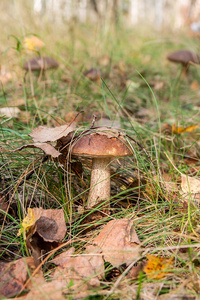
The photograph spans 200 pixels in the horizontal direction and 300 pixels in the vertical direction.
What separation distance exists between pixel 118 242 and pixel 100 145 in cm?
45

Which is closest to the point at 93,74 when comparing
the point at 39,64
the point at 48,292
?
the point at 39,64

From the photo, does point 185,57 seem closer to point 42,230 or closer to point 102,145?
point 102,145

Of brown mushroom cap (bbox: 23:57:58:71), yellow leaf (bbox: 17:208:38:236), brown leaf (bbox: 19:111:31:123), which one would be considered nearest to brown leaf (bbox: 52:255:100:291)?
yellow leaf (bbox: 17:208:38:236)

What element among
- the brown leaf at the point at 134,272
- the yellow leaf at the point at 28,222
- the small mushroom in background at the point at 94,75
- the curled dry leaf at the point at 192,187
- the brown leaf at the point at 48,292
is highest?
the small mushroom in background at the point at 94,75

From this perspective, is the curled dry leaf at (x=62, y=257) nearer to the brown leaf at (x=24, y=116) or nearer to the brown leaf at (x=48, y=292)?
the brown leaf at (x=48, y=292)

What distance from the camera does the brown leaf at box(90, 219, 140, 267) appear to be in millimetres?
1095

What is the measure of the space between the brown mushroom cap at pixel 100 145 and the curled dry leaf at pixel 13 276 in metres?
0.55

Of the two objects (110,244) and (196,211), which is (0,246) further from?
(196,211)

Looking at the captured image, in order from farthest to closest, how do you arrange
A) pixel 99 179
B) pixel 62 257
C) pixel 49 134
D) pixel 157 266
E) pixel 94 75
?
pixel 94 75
pixel 99 179
pixel 49 134
pixel 62 257
pixel 157 266

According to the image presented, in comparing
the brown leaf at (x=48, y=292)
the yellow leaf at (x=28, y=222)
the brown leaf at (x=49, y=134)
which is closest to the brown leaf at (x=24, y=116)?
the brown leaf at (x=49, y=134)

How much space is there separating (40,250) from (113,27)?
13.9 feet

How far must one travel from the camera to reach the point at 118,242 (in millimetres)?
1159

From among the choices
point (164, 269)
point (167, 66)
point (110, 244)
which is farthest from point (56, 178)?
point (167, 66)

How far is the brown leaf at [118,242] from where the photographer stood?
1.09 meters
